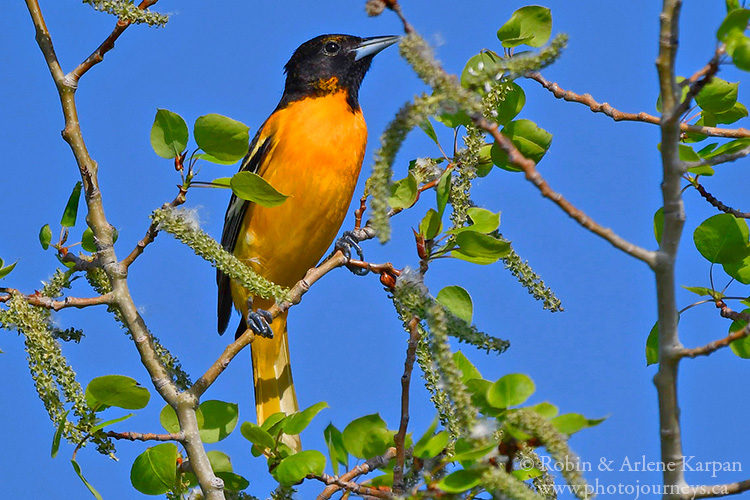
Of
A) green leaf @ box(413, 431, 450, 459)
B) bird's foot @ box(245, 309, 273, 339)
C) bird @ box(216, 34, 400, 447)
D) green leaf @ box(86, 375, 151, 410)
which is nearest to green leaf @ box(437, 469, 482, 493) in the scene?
green leaf @ box(413, 431, 450, 459)

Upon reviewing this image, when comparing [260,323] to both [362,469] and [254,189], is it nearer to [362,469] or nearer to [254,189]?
[254,189]

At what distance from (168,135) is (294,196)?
1.72m

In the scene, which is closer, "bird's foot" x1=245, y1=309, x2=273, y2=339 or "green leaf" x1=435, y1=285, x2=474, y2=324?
"green leaf" x1=435, y1=285, x2=474, y2=324

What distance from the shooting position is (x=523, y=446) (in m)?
2.06

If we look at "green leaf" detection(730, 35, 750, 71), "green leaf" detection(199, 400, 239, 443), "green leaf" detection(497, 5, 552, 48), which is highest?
"green leaf" detection(497, 5, 552, 48)

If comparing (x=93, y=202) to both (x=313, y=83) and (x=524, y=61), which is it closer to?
(x=524, y=61)

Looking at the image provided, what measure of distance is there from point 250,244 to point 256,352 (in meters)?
0.59

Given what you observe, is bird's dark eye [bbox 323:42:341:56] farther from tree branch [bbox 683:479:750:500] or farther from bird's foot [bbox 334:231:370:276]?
tree branch [bbox 683:479:750:500]

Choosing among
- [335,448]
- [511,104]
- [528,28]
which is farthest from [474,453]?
[528,28]

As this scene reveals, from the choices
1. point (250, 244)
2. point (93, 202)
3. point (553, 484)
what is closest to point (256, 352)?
point (250, 244)

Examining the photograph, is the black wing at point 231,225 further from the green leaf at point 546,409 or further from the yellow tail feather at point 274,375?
the green leaf at point 546,409

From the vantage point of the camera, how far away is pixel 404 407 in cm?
227

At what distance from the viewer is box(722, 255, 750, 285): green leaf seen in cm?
276

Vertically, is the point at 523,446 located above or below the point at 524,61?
below
